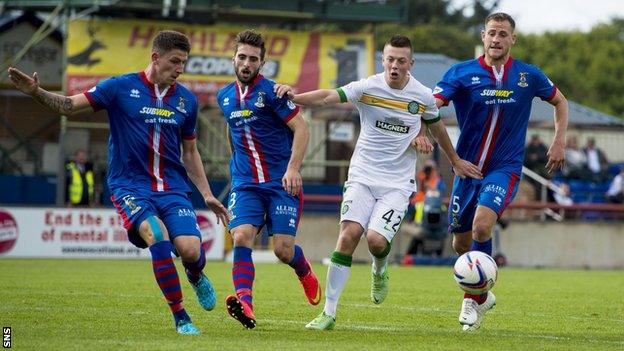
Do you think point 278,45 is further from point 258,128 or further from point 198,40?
point 258,128

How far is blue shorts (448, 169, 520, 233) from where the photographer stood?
36.7ft

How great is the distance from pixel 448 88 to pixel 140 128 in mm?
2946

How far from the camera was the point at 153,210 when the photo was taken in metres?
9.84

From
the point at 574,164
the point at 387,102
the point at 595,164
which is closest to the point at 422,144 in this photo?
the point at 387,102

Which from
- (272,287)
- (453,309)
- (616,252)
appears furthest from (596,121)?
(453,309)

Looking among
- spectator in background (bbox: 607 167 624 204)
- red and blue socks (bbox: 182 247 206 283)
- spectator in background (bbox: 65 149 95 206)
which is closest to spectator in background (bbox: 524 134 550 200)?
spectator in background (bbox: 607 167 624 204)

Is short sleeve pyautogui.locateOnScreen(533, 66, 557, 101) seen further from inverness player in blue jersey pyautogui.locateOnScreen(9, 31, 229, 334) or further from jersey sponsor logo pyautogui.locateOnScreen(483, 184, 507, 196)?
inverness player in blue jersey pyautogui.locateOnScreen(9, 31, 229, 334)

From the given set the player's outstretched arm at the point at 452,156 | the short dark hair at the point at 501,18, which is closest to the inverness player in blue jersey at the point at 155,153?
the player's outstretched arm at the point at 452,156

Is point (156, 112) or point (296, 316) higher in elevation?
point (156, 112)

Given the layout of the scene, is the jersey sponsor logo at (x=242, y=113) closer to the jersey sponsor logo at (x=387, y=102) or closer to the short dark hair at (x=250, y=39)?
the short dark hair at (x=250, y=39)

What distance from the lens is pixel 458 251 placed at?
38.9 feet

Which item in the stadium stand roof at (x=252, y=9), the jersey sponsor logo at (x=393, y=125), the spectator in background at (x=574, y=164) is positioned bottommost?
the spectator in background at (x=574, y=164)

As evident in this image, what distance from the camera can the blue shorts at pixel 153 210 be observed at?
977 cm

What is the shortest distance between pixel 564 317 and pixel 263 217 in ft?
11.2
